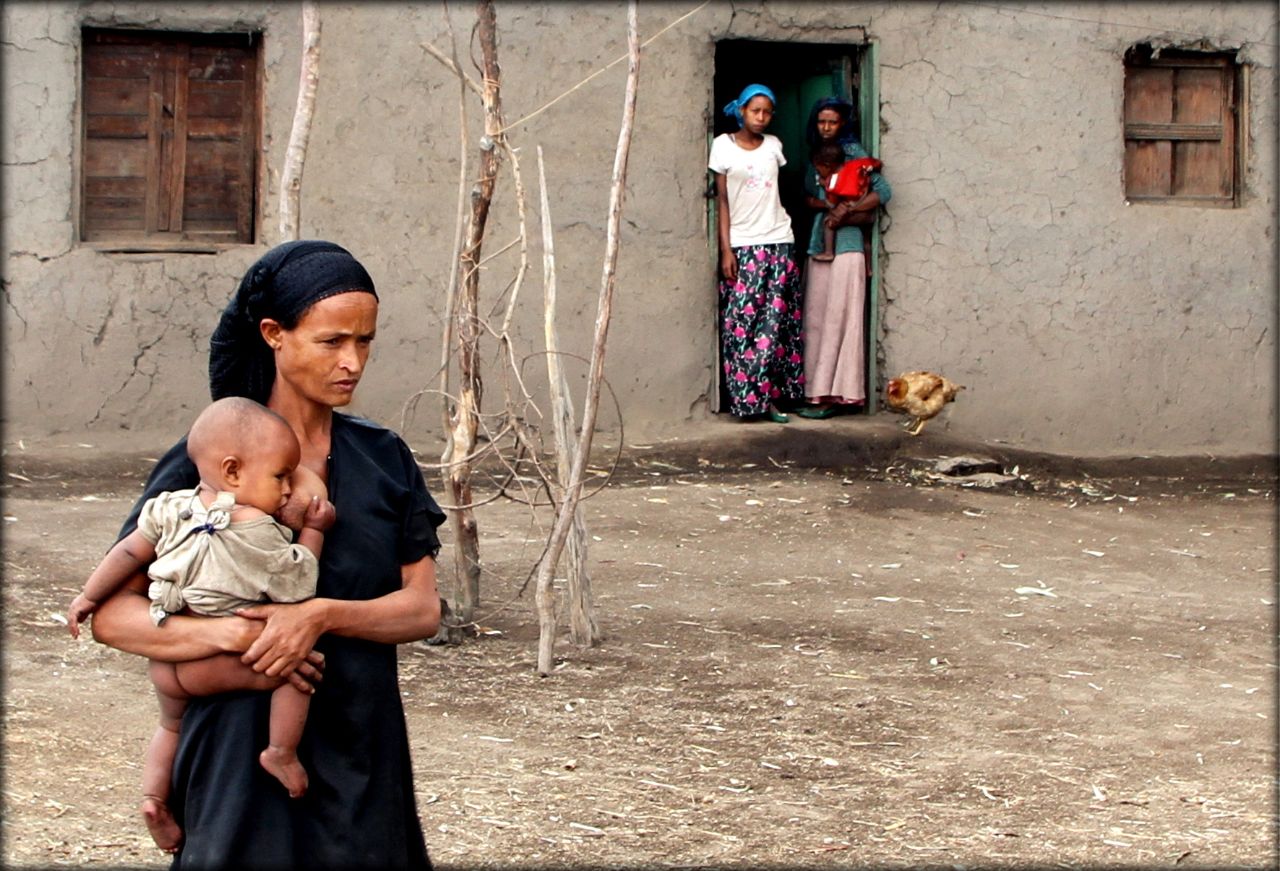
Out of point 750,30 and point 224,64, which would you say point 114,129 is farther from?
point 750,30

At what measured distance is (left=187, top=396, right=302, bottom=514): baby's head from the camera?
2252 millimetres

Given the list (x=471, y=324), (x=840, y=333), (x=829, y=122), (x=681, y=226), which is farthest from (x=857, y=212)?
(x=471, y=324)

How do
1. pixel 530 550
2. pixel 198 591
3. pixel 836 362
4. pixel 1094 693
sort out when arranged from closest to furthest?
pixel 198 591
pixel 1094 693
pixel 530 550
pixel 836 362

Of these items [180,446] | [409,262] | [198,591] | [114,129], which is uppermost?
[114,129]

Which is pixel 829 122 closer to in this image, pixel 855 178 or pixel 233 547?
pixel 855 178

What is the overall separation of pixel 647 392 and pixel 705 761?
447 centimetres

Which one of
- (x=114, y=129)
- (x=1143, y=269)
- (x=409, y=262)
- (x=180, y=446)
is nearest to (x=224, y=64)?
(x=114, y=129)

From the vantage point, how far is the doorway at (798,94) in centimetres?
884

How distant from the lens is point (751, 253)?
341 inches

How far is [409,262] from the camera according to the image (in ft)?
26.9

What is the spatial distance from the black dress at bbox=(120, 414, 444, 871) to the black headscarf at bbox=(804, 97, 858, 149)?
6687 millimetres

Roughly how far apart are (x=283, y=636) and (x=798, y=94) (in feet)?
26.1

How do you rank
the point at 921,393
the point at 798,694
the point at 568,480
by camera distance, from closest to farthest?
the point at 798,694, the point at 568,480, the point at 921,393

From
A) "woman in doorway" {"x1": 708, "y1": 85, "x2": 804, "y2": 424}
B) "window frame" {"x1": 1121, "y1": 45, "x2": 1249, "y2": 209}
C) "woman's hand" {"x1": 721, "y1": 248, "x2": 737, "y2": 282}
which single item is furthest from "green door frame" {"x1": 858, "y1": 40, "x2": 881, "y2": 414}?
"window frame" {"x1": 1121, "y1": 45, "x2": 1249, "y2": 209}
